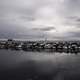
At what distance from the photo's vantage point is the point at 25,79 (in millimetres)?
24766

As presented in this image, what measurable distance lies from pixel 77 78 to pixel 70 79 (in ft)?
4.85

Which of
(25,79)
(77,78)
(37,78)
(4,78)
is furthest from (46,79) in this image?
(4,78)

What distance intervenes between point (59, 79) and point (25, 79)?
→ 18.3ft

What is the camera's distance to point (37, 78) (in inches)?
1014

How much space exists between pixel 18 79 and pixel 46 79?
461 cm

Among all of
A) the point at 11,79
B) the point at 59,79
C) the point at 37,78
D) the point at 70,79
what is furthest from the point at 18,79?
the point at 70,79

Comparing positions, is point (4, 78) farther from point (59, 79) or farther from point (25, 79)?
point (59, 79)

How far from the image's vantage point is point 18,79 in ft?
81.5

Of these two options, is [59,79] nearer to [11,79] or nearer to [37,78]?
[37,78]

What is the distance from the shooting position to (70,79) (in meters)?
25.5

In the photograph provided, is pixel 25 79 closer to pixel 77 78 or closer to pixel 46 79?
pixel 46 79

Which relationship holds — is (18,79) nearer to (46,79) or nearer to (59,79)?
(46,79)

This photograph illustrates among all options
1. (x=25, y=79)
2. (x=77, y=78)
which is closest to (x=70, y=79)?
(x=77, y=78)

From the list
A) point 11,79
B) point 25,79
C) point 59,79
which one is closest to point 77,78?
point 59,79
